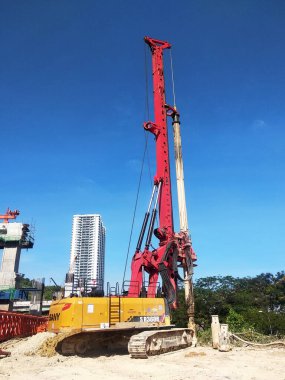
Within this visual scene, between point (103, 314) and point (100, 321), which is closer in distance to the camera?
point (100, 321)

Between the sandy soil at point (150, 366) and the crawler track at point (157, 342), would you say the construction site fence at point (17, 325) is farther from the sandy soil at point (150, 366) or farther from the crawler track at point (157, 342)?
the crawler track at point (157, 342)

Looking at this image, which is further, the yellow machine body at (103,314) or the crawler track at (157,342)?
the yellow machine body at (103,314)

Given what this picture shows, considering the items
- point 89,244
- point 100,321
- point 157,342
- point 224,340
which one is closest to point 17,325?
point 100,321

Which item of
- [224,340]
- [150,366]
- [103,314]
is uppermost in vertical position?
[103,314]

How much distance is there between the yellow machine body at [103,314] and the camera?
42.3 feet

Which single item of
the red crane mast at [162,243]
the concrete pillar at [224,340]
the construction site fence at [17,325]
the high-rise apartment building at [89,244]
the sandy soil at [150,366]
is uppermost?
the high-rise apartment building at [89,244]

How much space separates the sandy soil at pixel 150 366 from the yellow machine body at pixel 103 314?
1.13m

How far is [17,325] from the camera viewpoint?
60.3 ft

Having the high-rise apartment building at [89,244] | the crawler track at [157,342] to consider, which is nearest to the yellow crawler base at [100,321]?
the crawler track at [157,342]

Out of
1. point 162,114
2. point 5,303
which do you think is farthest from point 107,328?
point 5,303

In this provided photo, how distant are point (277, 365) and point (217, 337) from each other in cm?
372

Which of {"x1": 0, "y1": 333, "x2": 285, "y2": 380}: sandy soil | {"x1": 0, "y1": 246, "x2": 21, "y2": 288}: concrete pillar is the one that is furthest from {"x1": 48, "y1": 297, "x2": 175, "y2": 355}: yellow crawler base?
{"x1": 0, "y1": 246, "x2": 21, "y2": 288}: concrete pillar

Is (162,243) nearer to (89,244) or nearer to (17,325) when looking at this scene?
(17,325)

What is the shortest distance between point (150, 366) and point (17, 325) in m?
10.3
